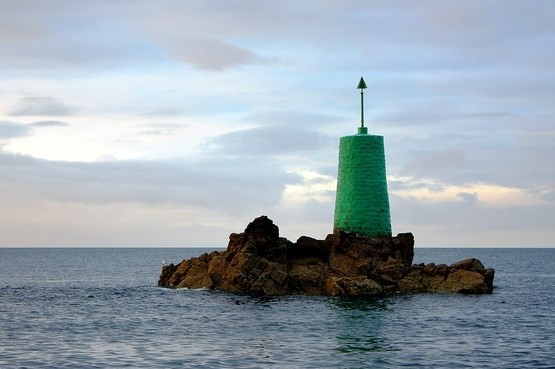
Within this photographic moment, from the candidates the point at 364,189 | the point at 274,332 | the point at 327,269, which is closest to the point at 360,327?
the point at 274,332

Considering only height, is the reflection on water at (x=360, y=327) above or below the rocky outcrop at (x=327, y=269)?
below

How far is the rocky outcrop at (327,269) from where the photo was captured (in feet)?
200

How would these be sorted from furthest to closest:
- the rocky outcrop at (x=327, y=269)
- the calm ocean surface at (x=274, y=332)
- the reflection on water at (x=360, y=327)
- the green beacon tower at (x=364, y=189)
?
the green beacon tower at (x=364, y=189), the rocky outcrop at (x=327, y=269), the reflection on water at (x=360, y=327), the calm ocean surface at (x=274, y=332)

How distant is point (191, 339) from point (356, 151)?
31717 mm

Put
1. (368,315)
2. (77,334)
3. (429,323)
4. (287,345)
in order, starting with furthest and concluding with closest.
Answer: (368,315) → (429,323) → (77,334) → (287,345)

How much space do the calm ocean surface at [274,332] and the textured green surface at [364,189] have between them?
329 inches

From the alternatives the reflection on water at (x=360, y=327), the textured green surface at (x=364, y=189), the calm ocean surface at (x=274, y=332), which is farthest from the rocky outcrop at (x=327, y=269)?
the reflection on water at (x=360, y=327)

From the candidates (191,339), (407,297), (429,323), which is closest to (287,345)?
(191,339)

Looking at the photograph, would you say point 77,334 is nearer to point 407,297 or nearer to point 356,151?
point 407,297

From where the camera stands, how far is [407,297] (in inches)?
2339

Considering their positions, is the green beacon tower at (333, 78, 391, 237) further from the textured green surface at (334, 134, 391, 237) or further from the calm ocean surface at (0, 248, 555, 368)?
the calm ocean surface at (0, 248, 555, 368)

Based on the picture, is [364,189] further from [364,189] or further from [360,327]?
[360,327]

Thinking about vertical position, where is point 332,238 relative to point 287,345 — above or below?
above

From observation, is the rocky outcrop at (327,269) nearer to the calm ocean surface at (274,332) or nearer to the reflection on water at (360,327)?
the calm ocean surface at (274,332)
